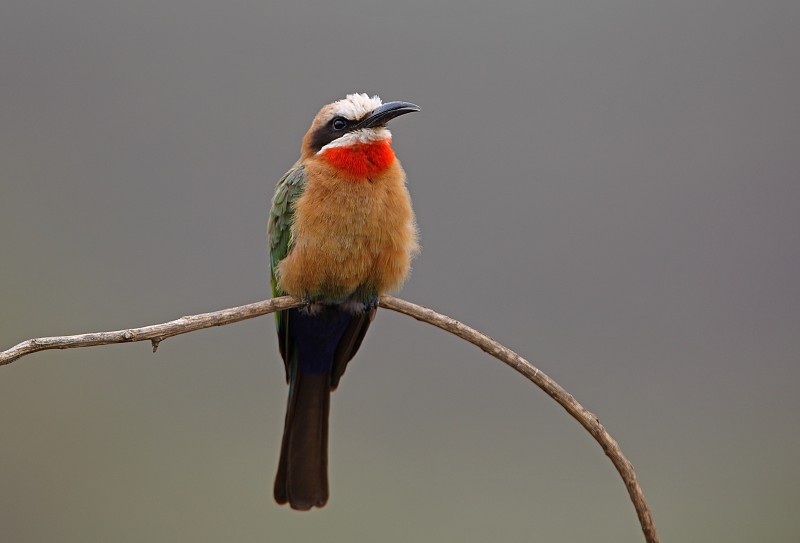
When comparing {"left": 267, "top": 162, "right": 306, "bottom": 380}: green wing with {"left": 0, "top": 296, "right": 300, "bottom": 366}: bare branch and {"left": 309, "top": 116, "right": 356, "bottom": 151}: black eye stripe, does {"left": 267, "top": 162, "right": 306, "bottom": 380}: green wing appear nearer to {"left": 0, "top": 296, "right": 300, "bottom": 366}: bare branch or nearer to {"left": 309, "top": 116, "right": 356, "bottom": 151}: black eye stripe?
{"left": 309, "top": 116, "right": 356, "bottom": 151}: black eye stripe

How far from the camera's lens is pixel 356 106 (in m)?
1.85

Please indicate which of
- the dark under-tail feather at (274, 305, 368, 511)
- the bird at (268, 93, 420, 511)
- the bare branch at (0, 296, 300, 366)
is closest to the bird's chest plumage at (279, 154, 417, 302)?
the bird at (268, 93, 420, 511)

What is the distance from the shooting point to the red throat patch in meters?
1.85

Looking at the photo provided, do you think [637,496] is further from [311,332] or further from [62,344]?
[311,332]

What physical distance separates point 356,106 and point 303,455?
0.78 m

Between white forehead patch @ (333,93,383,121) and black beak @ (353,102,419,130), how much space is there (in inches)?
0.6

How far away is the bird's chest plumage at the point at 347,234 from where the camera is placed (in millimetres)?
1828

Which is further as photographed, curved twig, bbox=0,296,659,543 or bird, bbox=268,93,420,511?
bird, bbox=268,93,420,511

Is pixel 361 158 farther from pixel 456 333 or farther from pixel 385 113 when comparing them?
pixel 456 333

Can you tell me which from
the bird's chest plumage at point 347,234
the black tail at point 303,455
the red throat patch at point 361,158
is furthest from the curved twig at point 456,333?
the black tail at point 303,455

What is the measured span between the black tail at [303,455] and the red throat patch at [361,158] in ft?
1.81

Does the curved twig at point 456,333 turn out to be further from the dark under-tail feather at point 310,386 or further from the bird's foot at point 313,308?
the dark under-tail feather at point 310,386

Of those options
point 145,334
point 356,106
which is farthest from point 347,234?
point 145,334

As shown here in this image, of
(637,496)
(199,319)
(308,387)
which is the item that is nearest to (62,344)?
(199,319)
